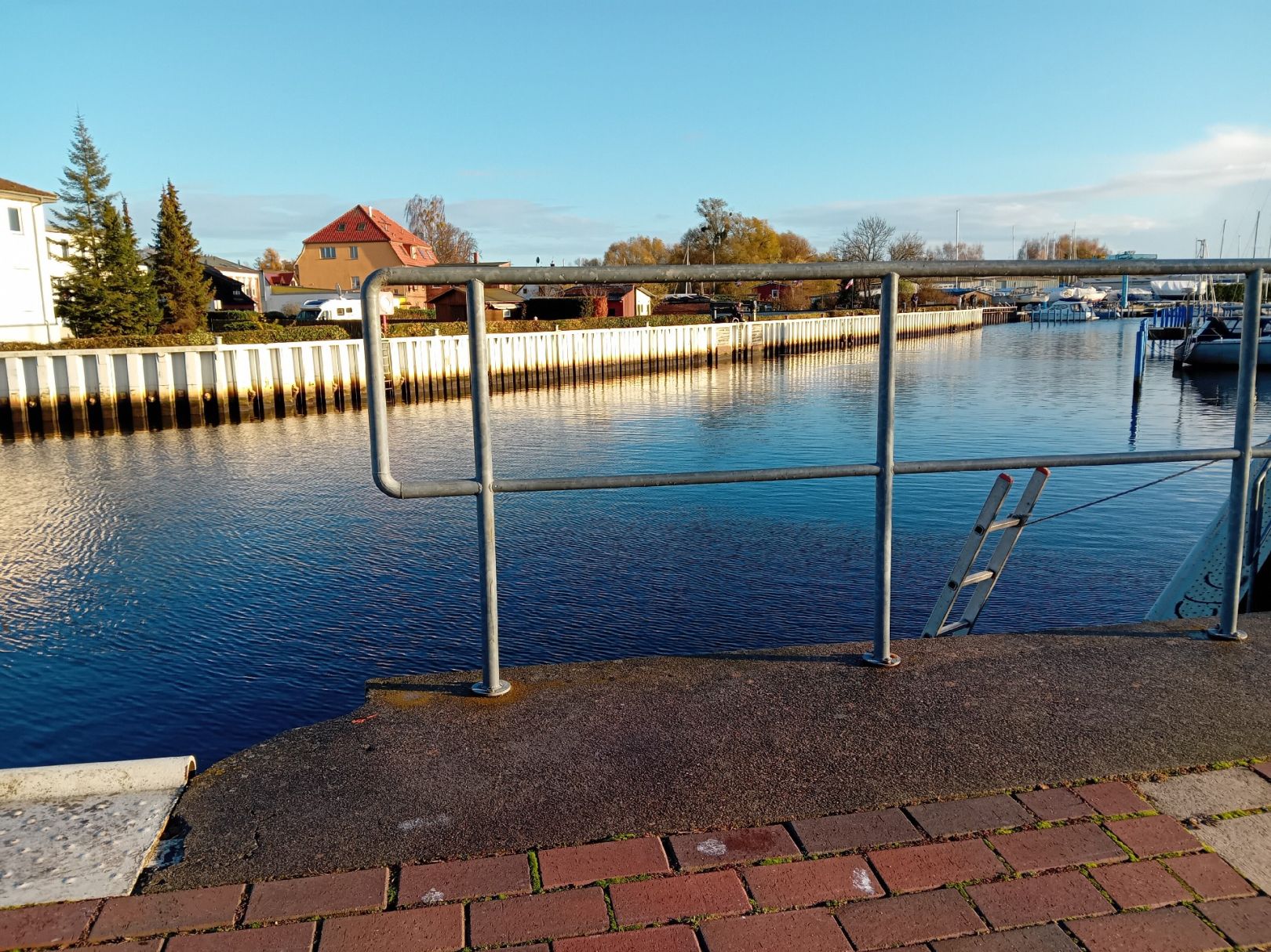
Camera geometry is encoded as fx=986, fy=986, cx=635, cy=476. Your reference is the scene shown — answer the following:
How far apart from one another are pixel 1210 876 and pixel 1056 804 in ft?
1.34

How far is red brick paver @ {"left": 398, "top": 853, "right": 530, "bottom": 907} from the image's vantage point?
2.32m

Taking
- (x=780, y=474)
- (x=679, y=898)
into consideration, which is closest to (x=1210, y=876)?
(x=679, y=898)

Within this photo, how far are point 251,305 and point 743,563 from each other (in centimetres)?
7106

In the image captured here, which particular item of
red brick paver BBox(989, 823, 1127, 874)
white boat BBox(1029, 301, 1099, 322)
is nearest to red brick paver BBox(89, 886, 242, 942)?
red brick paver BBox(989, 823, 1127, 874)

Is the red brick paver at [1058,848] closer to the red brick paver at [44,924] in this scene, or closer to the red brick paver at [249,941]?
the red brick paver at [249,941]

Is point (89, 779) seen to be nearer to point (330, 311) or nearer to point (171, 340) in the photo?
point (171, 340)

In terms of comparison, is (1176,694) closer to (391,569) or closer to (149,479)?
(391,569)

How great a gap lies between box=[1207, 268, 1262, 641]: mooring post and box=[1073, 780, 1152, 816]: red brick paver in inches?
58.4

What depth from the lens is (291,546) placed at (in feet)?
38.5

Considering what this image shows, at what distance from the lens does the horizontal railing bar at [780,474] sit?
326 centimetres

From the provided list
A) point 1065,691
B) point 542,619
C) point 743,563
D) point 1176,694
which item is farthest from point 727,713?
point 743,563

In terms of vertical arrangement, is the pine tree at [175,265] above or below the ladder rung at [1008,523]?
above

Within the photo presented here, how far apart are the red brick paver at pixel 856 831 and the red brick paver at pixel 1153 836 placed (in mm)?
519

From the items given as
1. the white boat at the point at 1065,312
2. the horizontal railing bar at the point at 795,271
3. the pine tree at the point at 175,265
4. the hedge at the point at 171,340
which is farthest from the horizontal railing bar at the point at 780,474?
the white boat at the point at 1065,312
